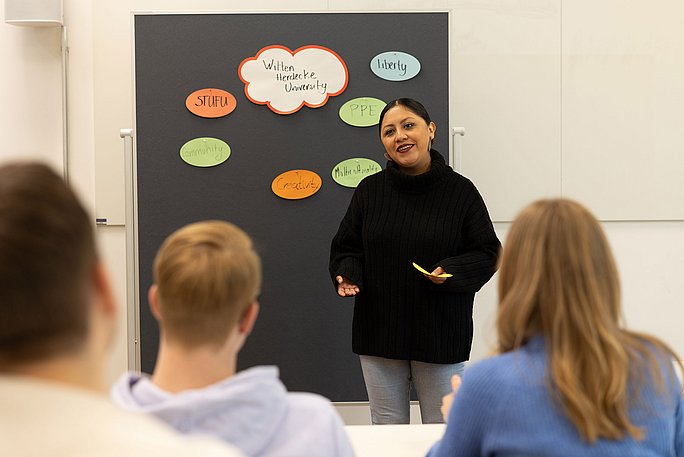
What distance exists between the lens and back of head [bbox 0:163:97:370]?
2.04 feet

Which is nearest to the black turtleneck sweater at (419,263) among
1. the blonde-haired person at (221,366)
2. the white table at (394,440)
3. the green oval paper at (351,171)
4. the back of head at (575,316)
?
the green oval paper at (351,171)

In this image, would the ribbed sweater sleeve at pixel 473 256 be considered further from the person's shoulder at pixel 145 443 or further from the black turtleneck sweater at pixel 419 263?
the person's shoulder at pixel 145 443

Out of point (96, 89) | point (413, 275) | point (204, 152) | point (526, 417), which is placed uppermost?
point (96, 89)

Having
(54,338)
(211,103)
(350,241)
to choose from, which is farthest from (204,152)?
(54,338)

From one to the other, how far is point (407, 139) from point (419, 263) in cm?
45

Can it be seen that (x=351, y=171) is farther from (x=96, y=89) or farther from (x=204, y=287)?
(x=204, y=287)

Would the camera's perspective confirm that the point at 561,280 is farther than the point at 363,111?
No

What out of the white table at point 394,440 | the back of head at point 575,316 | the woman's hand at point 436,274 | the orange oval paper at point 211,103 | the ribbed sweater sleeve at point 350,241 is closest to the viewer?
the back of head at point 575,316

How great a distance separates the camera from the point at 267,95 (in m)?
3.61

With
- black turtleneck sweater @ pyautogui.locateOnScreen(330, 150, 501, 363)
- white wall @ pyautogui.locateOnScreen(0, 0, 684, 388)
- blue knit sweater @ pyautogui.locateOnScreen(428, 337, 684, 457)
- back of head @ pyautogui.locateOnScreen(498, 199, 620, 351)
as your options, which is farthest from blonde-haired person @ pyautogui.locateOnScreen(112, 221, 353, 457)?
white wall @ pyautogui.locateOnScreen(0, 0, 684, 388)

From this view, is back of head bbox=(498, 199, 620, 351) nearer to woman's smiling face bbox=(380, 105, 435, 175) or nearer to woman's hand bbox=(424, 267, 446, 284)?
woman's hand bbox=(424, 267, 446, 284)

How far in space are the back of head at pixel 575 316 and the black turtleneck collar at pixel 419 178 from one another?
1451mm

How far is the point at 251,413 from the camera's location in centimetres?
132

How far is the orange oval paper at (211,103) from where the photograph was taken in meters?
3.60
